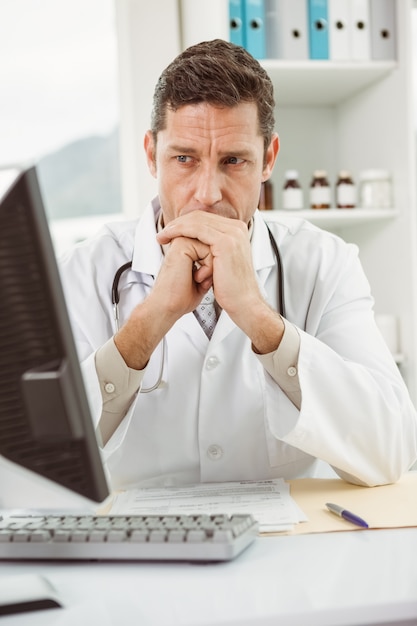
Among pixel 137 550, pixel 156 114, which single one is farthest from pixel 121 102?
pixel 137 550

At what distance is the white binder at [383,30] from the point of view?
2525 mm

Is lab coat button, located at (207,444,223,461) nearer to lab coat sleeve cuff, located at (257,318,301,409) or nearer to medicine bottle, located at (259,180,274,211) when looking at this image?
lab coat sleeve cuff, located at (257,318,301,409)

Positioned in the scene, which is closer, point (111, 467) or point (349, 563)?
point (349, 563)

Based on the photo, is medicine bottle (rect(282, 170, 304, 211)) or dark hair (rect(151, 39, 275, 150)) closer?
dark hair (rect(151, 39, 275, 150))

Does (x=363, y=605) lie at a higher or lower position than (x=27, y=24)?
lower

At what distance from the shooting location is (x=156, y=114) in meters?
1.61

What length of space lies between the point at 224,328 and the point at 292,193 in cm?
114

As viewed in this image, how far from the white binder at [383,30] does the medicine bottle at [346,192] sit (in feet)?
1.29

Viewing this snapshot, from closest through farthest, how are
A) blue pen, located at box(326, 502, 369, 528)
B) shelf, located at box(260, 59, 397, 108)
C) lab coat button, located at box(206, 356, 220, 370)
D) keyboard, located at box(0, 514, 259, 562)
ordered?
keyboard, located at box(0, 514, 259, 562) → blue pen, located at box(326, 502, 369, 528) → lab coat button, located at box(206, 356, 220, 370) → shelf, located at box(260, 59, 397, 108)

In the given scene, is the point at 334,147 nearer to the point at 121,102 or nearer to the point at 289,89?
the point at 289,89

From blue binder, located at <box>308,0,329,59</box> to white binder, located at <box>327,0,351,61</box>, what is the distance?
2 cm

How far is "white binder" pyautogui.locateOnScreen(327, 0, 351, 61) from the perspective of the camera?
2.49m

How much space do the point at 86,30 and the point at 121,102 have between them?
0.39 m

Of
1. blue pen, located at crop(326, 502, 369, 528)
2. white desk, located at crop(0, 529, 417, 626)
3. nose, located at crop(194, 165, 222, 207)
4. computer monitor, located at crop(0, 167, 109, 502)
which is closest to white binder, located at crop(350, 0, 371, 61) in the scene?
nose, located at crop(194, 165, 222, 207)
